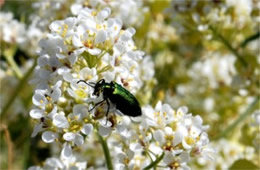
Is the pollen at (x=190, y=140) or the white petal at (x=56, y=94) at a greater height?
the pollen at (x=190, y=140)

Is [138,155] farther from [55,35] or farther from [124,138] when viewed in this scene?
[55,35]

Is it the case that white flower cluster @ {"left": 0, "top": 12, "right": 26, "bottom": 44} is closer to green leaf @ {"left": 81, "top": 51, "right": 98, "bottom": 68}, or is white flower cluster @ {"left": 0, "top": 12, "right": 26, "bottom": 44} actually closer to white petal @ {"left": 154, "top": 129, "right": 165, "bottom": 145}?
green leaf @ {"left": 81, "top": 51, "right": 98, "bottom": 68}

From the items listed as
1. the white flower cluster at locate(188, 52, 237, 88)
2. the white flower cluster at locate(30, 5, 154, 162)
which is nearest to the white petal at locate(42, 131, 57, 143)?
the white flower cluster at locate(30, 5, 154, 162)

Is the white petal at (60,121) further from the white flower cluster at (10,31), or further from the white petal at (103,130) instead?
the white flower cluster at (10,31)

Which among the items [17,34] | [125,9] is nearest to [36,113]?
[125,9]

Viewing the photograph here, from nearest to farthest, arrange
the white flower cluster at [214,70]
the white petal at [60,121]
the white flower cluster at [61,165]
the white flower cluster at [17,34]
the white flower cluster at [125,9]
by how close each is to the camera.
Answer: the white petal at [60,121] < the white flower cluster at [61,165] < the white flower cluster at [125,9] < the white flower cluster at [17,34] < the white flower cluster at [214,70]

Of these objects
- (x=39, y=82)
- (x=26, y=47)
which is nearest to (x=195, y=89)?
(x=26, y=47)

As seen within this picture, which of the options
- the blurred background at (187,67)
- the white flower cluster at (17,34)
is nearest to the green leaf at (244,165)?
the blurred background at (187,67)
